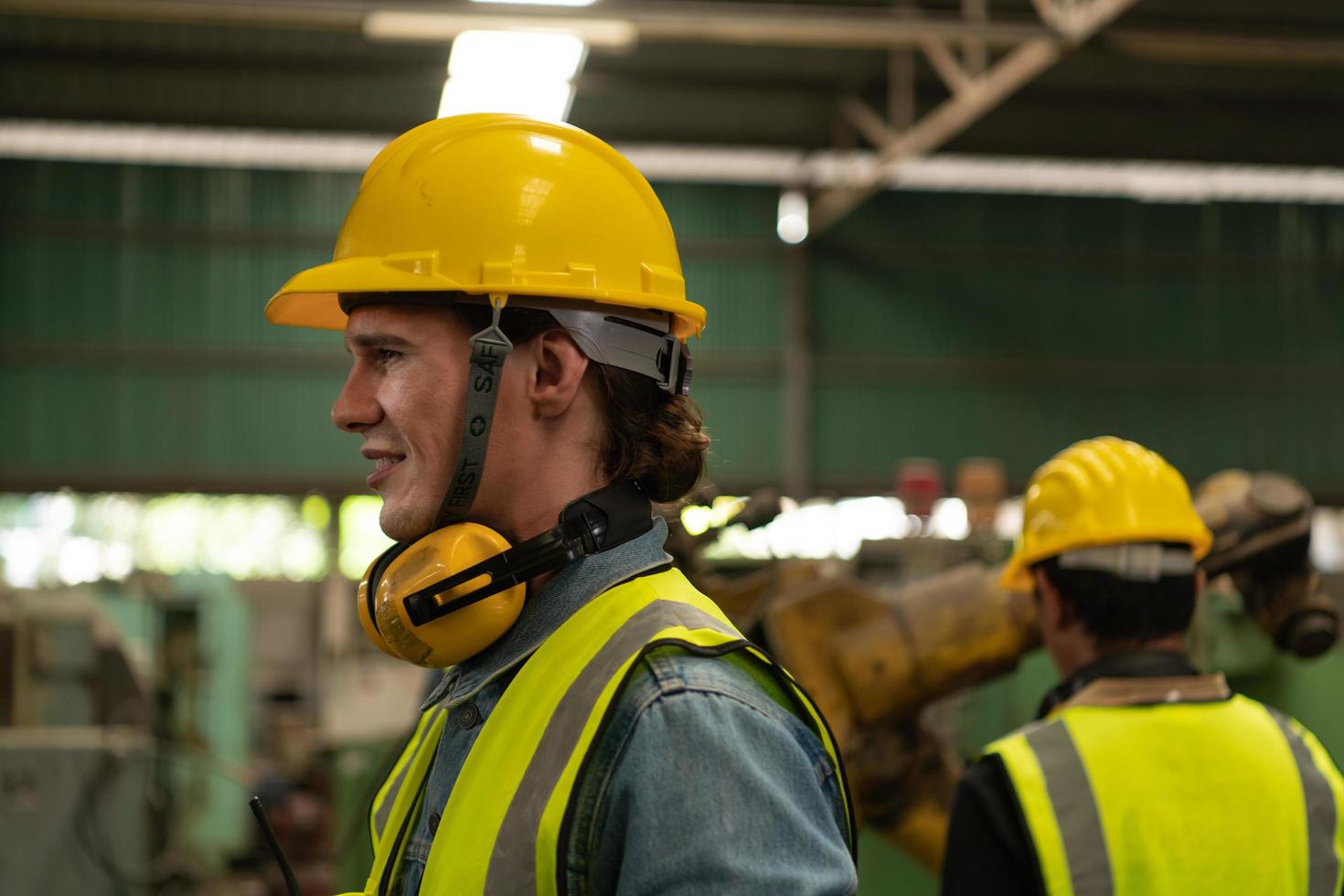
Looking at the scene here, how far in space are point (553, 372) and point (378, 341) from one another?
177 mm

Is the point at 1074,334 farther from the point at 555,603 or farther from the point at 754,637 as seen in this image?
the point at 555,603

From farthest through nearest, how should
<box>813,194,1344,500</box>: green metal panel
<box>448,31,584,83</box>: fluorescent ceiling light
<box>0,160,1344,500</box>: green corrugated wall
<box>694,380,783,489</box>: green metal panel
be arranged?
<box>813,194,1344,500</box>: green metal panel, <box>694,380,783,489</box>: green metal panel, <box>0,160,1344,500</box>: green corrugated wall, <box>448,31,584,83</box>: fluorescent ceiling light

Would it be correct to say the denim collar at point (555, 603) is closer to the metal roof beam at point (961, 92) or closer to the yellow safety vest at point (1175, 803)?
the yellow safety vest at point (1175, 803)

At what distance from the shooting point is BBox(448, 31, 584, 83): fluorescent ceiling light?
8.99m

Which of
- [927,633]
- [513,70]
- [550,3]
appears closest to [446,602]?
[927,633]

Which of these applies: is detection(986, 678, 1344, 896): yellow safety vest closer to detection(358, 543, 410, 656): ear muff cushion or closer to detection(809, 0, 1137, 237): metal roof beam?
detection(358, 543, 410, 656): ear muff cushion

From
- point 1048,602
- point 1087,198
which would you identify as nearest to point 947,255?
point 1087,198

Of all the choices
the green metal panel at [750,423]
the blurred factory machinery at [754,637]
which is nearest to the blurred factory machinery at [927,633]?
the blurred factory machinery at [754,637]

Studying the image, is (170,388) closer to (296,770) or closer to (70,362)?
(70,362)

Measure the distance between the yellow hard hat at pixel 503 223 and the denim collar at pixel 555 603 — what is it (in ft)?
0.84

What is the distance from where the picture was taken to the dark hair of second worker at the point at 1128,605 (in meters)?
2.35

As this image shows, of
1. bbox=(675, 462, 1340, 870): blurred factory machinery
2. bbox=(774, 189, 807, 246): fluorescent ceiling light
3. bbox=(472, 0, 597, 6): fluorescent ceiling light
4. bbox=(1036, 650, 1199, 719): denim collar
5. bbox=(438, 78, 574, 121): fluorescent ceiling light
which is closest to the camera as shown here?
bbox=(1036, 650, 1199, 719): denim collar

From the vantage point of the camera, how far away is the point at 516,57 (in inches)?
368

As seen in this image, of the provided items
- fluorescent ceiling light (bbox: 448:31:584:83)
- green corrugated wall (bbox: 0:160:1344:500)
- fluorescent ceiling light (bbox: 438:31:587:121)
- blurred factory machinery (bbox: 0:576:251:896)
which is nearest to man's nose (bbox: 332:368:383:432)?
blurred factory machinery (bbox: 0:576:251:896)
